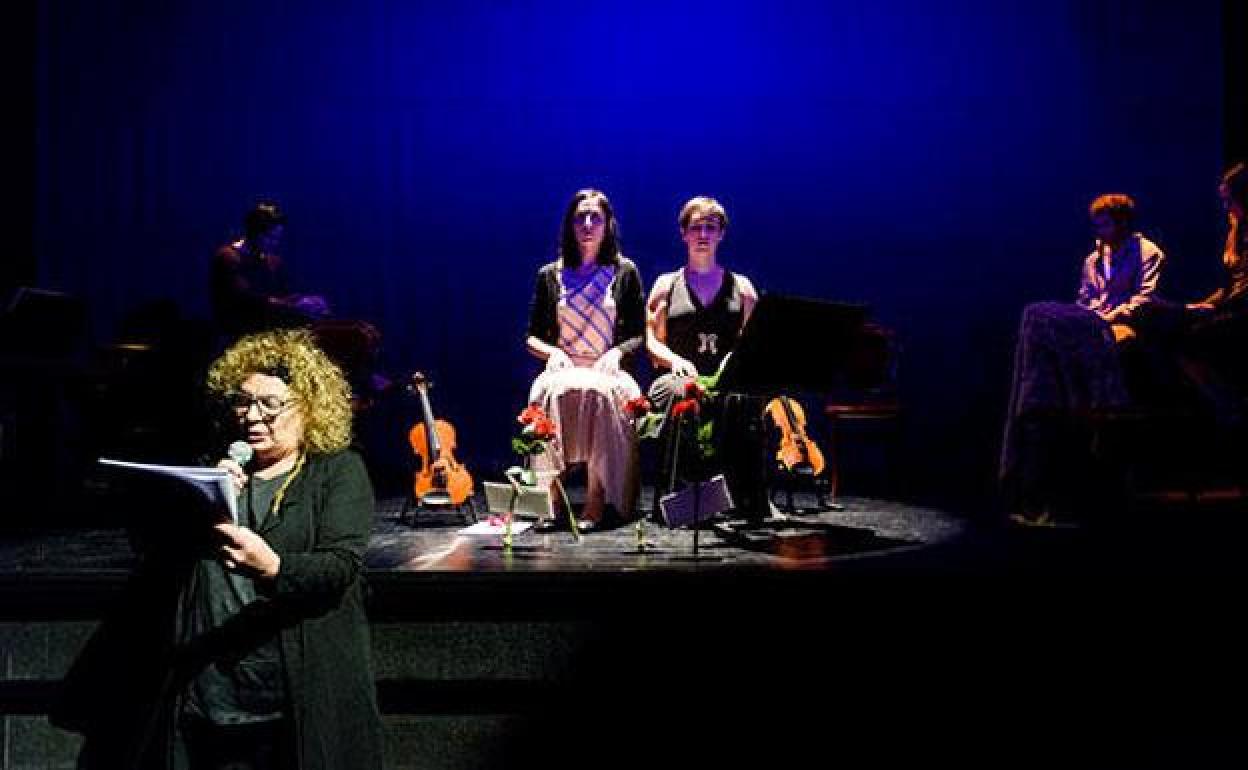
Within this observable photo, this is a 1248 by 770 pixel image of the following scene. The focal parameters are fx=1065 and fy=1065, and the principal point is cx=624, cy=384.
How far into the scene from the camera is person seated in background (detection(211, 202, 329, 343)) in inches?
232

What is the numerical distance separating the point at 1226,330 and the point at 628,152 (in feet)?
11.7

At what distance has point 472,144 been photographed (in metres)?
6.93

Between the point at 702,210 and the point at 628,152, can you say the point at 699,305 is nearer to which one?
the point at 702,210

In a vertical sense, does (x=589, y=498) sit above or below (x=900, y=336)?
below

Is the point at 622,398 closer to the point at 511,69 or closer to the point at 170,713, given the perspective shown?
the point at 170,713

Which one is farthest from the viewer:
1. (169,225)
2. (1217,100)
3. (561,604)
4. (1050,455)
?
(169,225)

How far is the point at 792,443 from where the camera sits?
5031mm

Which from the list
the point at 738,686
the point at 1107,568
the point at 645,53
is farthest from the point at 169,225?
the point at 1107,568

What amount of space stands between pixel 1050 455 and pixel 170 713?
3.95 metres

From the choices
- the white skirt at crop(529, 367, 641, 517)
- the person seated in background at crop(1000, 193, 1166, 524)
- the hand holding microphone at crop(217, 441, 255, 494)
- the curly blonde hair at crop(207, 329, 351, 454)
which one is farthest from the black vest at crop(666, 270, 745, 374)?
the hand holding microphone at crop(217, 441, 255, 494)

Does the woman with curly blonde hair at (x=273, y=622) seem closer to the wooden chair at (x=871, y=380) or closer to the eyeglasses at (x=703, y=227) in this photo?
the eyeglasses at (x=703, y=227)

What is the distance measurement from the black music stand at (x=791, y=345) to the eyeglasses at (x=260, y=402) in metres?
1.83

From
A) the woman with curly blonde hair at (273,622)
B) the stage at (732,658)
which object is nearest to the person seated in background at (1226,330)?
the stage at (732,658)

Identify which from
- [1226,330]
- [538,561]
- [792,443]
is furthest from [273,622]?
[1226,330]
